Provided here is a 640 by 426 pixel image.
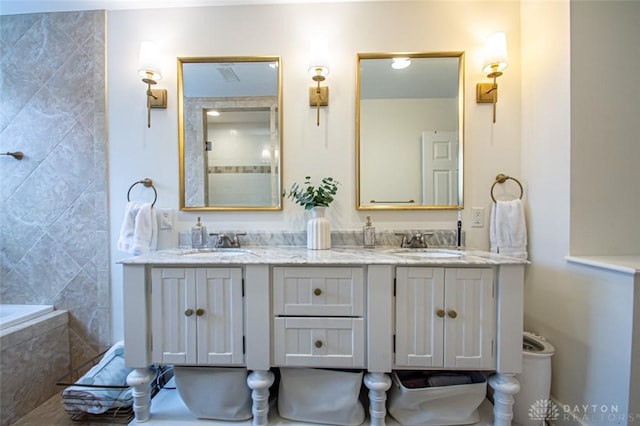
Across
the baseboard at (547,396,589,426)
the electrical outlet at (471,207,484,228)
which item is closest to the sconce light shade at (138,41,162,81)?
the electrical outlet at (471,207,484,228)

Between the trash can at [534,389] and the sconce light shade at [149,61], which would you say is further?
the sconce light shade at [149,61]

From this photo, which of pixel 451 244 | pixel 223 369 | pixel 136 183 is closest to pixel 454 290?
pixel 451 244

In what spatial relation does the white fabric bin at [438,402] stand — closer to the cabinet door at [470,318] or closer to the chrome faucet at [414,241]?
the cabinet door at [470,318]

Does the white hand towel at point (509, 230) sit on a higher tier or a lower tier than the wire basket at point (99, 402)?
higher

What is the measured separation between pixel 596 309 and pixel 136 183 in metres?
2.30

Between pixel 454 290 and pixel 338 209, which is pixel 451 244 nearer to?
pixel 454 290

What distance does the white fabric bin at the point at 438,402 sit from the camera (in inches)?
41.6

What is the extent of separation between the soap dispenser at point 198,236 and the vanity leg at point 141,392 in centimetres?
60

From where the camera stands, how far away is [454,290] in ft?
3.34

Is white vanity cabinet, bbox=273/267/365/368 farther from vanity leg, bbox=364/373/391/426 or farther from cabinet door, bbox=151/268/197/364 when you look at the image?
cabinet door, bbox=151/268/197/364

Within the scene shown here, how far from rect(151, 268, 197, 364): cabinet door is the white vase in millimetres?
573

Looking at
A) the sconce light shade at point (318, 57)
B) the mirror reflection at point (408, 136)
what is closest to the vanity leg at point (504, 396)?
the mirror reflection at point (408, 136)

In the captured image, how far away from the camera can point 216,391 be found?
3.58 ft

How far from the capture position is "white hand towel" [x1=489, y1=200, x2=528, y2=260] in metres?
1.33
